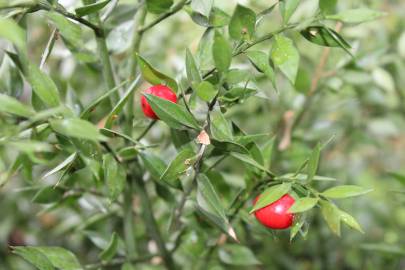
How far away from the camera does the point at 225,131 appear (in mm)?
696

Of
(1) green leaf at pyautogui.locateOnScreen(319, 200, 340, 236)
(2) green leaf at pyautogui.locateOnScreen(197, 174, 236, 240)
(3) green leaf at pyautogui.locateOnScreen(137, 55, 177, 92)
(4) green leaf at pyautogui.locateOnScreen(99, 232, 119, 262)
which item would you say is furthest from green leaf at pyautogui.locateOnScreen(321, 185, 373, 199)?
(4) green leaf at pyautogui.locateOnScreen(99, 232, 119, 262)

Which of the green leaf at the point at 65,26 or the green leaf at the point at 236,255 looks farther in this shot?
the green leaf at the point at 236,255

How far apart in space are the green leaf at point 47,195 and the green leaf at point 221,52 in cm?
42

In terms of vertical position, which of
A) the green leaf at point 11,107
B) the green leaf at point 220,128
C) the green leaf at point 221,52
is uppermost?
the green leaf at point 11,107

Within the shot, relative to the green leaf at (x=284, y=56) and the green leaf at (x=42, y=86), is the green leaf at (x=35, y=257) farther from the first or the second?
the green leaf at (x=284, y=56)

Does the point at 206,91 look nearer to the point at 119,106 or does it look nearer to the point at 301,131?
the point at 119,106

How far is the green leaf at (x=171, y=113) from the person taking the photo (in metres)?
0.67

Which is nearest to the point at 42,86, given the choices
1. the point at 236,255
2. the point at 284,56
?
the point at 284,56

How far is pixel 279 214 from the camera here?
0.73 metres

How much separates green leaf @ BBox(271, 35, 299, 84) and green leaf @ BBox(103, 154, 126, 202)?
26 cm

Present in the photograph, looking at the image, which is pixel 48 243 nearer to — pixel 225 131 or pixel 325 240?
pixel 325 240

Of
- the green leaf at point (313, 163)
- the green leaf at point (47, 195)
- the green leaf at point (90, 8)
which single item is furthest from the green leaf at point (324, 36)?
the green leaf at point (47, 195)

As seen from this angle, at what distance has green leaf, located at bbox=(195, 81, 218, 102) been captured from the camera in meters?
0.65

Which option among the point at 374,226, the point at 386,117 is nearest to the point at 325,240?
the point at 374,226
